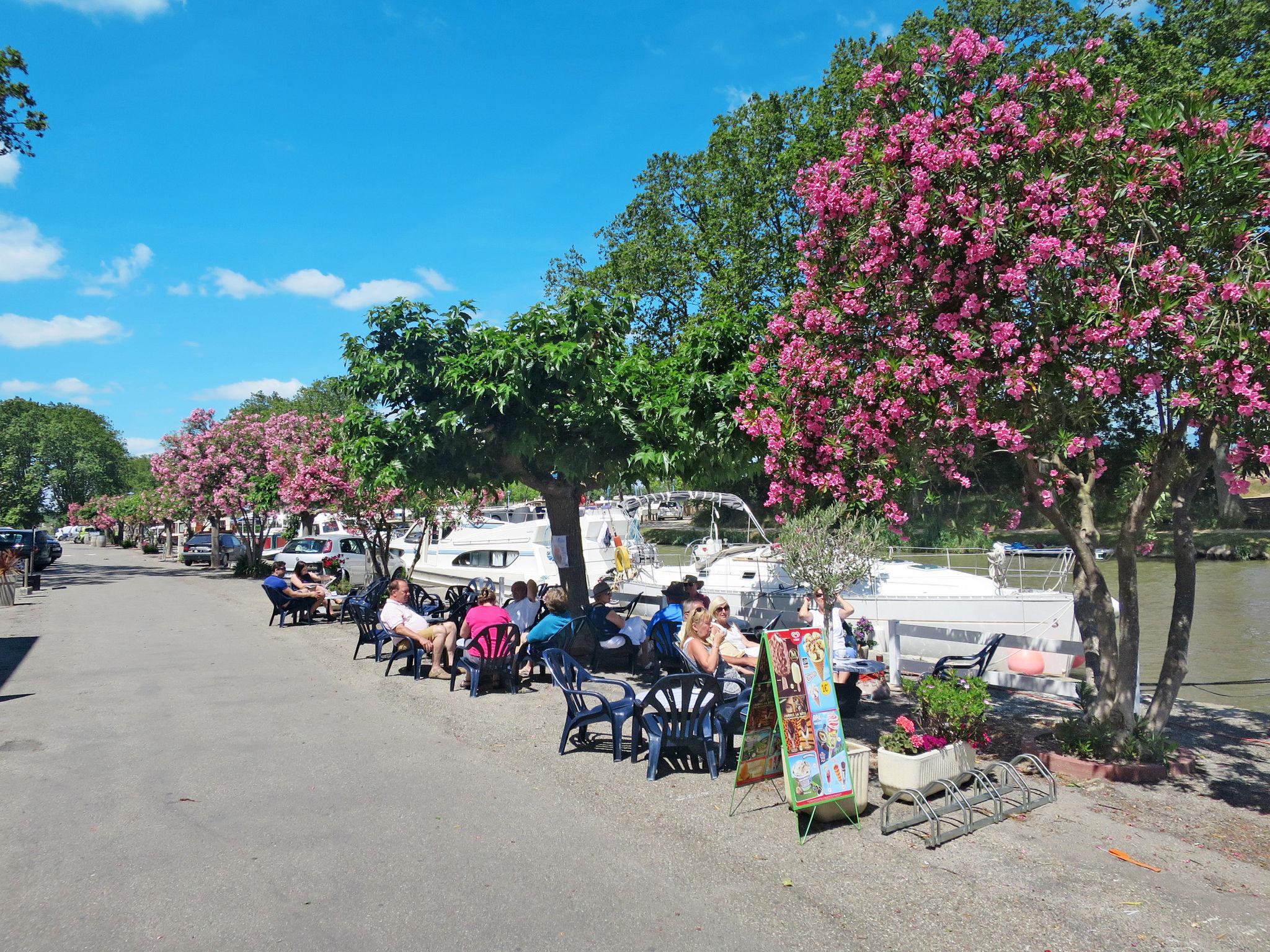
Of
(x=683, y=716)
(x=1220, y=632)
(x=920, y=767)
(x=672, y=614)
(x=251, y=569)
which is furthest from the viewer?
(x=251, y=569)

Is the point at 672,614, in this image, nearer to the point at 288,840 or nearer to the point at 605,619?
the point at 605,619

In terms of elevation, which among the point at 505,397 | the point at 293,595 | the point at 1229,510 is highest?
the point at 505,397

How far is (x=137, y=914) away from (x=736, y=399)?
7489 mm

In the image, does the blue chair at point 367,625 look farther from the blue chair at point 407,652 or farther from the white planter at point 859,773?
the white planter at point 859,773

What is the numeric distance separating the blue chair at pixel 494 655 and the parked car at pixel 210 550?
3131 centimetres

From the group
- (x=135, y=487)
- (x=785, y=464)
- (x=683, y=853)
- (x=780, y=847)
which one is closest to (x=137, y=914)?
(x=683, y=853)

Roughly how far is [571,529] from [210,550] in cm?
3390

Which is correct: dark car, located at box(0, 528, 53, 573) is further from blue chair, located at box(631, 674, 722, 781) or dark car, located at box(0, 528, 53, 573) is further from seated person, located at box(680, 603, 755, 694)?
blue chair, located at box(631, 674, 722, 781)

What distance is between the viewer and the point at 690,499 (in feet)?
71.0

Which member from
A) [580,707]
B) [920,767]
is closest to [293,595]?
[580,707]

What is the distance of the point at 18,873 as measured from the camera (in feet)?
15.3

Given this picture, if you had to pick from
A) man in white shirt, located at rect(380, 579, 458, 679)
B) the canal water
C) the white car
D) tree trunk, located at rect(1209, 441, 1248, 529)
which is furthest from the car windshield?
tree trunk, located at rect(1209, 441, 1248, 529)

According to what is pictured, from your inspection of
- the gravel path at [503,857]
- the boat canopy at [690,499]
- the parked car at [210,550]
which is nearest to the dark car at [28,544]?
the parked car at [210,550]

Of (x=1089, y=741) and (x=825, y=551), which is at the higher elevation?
(x=825, y=551)
